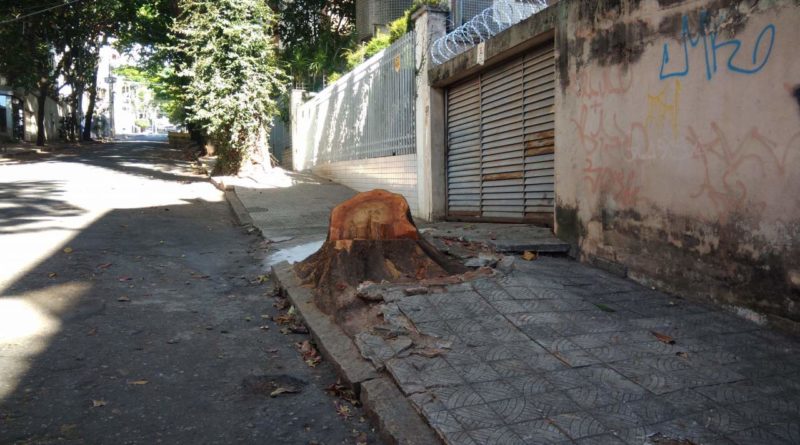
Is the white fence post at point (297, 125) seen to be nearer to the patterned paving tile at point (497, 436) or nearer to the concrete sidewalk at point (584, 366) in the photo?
the concrete sidewalk at point (584, 366)

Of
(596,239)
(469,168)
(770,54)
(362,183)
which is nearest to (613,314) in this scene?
(596,239)

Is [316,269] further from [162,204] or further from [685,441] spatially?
[162,204]

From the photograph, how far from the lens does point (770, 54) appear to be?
3.87 m

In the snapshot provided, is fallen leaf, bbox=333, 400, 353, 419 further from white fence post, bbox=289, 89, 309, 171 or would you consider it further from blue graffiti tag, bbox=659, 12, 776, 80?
white fence post, bbox=289, 89, 309, 171

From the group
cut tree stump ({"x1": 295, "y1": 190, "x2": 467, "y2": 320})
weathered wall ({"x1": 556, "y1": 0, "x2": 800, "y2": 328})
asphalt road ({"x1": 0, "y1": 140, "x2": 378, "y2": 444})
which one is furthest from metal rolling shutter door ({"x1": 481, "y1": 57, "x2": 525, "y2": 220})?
asphalt road ({"x1": 0, "y1": 140, "x2": 378, "y2": 444})

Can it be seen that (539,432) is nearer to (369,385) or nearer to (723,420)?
(723,420)

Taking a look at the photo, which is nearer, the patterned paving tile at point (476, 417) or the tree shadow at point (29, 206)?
the patterned paving tile at point (476, 417)

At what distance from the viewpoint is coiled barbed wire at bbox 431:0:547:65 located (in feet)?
25.9

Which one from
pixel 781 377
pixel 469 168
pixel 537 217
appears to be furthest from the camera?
pixel 469 168

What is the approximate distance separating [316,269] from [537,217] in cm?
304

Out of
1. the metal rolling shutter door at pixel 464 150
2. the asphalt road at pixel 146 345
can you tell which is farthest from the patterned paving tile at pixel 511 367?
the metal rolling shutter door at pixel 464 150

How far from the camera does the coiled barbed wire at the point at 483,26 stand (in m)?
7.91

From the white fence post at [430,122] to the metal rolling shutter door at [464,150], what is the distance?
0.13 meters

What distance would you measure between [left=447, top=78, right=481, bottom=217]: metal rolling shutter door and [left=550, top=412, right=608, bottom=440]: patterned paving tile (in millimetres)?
5808
